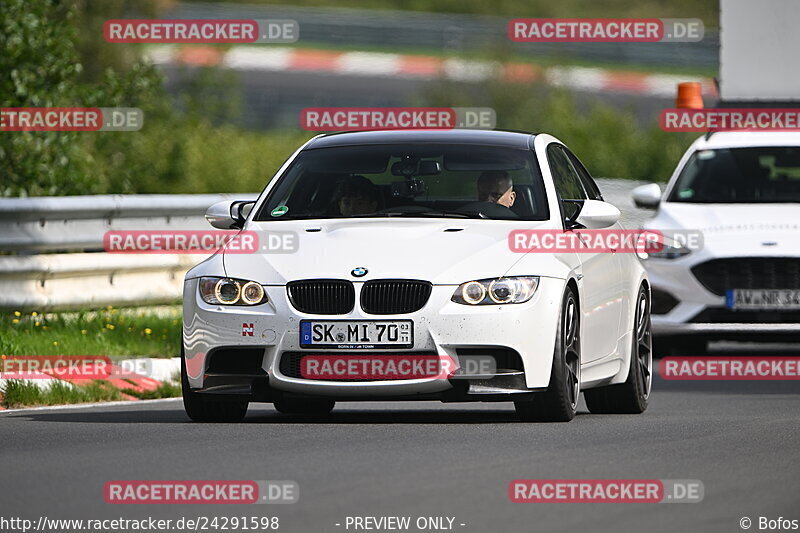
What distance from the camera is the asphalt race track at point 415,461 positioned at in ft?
23.8

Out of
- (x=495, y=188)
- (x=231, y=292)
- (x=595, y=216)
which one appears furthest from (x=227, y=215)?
(x=595, y=216)

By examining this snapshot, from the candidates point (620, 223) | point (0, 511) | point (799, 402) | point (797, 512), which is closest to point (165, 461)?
point (0, 511)

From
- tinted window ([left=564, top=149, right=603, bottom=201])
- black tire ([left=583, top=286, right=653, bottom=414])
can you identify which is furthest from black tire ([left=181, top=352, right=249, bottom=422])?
tinted window ([left=564, top=149, right=603, bottom=201])

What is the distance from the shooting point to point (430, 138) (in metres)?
11.8

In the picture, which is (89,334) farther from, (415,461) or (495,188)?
(415,461)

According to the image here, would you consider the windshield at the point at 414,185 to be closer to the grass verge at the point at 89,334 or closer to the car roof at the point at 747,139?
the grass verge at the point at 89,334

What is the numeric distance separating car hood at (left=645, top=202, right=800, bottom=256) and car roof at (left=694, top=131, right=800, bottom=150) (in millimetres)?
1123

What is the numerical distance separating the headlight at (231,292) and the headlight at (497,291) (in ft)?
3.28

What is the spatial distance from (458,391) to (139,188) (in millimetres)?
21153

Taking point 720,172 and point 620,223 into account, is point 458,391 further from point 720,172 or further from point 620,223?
point 720,172

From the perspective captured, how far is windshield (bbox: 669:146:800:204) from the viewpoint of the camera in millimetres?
17125

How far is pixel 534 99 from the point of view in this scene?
2146 inches

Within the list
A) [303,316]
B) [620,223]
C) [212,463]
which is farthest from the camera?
[620,223]

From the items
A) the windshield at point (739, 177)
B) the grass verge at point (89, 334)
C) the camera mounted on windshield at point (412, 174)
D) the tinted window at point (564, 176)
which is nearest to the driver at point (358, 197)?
the camera mounted on windshield at point (412, 174)
